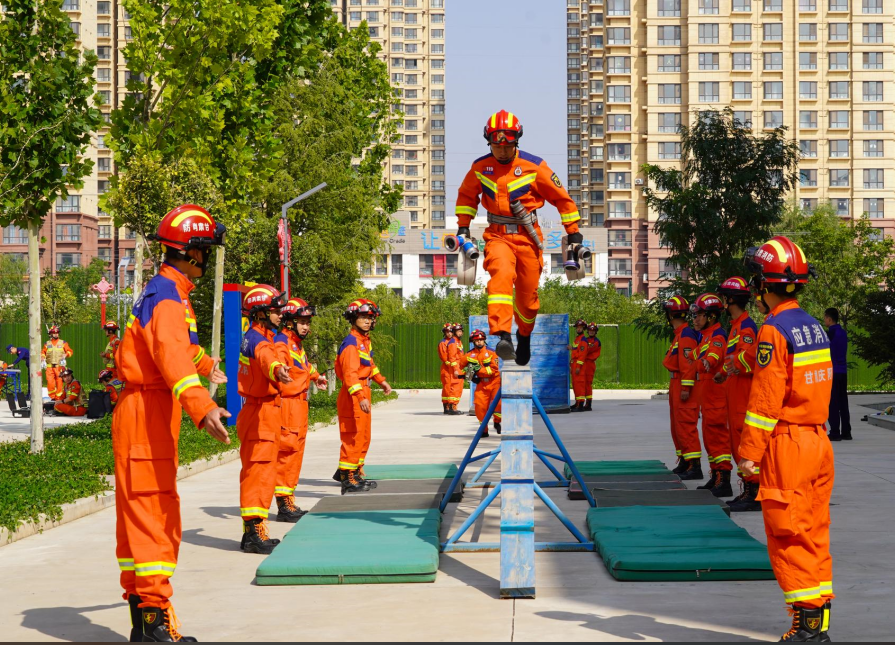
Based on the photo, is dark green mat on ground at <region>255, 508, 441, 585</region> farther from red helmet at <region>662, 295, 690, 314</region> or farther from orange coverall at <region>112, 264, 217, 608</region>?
red helmet at <region>662, 295, 690, 314</region>

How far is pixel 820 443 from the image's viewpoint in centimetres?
642

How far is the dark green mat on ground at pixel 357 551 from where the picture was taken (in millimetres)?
8445

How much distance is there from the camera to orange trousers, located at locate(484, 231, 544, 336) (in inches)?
359

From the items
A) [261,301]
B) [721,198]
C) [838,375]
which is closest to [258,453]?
[261,301]

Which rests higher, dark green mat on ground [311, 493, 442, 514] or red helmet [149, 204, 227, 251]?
red helmet [149, 204, 227, 251]

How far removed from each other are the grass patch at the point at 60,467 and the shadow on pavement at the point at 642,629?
19.8 ft

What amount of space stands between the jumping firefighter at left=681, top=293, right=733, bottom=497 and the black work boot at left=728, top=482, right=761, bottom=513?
84cm

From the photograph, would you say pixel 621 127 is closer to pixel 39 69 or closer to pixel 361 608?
pixel 39 69

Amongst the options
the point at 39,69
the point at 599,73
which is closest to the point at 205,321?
the point at 39,69

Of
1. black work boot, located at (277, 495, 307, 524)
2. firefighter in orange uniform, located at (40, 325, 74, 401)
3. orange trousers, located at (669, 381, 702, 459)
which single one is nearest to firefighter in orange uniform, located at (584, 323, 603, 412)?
firefighter in orange uniform, located at (40, 325, 74, 401)

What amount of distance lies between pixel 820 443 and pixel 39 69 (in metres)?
13.3

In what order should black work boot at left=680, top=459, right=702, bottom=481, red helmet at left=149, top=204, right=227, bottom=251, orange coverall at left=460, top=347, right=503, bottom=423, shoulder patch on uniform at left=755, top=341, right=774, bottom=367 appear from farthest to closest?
orange coverall at left=460, top=347, right=503, bottom=423 < black work boot at left=680, top=459, right=702, bottom=481 < red helmet at left=149, top=204, right=227, bottom=251 < shoulder patch on uniform at left=755, top=341, right=774, bottom=367

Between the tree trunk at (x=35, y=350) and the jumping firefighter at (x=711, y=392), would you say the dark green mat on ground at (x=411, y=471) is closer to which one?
the jumping firefighter at (x=711, y=392)

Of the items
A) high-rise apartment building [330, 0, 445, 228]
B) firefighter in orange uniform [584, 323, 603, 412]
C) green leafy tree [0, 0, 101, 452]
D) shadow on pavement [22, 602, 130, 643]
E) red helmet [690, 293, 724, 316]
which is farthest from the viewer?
high-rise apartment building [330, 0, 445, 228]
